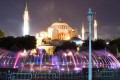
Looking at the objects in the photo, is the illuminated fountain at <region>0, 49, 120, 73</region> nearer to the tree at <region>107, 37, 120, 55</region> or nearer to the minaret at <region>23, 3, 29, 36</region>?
the tree at <region>107, 37, 120, 55</region>

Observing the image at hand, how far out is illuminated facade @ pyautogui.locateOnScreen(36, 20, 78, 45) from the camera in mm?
102312

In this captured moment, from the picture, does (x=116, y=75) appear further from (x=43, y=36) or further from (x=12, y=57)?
(x=43, y=36)

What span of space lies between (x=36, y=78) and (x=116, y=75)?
6.57 metres

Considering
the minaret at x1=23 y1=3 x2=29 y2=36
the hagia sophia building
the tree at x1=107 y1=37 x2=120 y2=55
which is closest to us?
the tree at x1=107 y1=37 x2=120 y2=55

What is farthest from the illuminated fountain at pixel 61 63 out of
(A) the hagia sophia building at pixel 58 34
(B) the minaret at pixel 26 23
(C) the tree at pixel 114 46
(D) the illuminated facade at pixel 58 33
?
(D) the illuminated facade at pixel 58 33

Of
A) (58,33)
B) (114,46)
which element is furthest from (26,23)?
(114,46)

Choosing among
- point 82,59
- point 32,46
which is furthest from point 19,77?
point 32,46

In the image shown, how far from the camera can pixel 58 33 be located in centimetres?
10762

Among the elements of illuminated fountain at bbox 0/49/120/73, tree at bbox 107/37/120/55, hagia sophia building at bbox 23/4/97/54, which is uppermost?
hagia sophia building at bbox 23/4/97/54

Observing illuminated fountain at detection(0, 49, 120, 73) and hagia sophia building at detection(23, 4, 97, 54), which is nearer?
illuminated fountain at detection(0, 49, 120, 73)

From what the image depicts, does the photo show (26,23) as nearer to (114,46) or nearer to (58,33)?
(58,33)

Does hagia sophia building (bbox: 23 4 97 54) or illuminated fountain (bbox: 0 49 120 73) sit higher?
hagia sophia building (bbox: 23 4 97 54)

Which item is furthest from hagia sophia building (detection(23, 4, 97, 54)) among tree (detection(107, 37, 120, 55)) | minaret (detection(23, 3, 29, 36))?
tree (detection(107, 37, 120, 55))

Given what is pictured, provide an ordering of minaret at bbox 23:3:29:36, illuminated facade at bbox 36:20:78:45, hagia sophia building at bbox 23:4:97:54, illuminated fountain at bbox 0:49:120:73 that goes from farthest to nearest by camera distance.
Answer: illuminated facade at bbox 36:20:78:45, hagia sophia building at bbox 23:4:97:54, minaret at bbox 23:3:29:36, illuminated fountain at bbox 0:49:120:73
